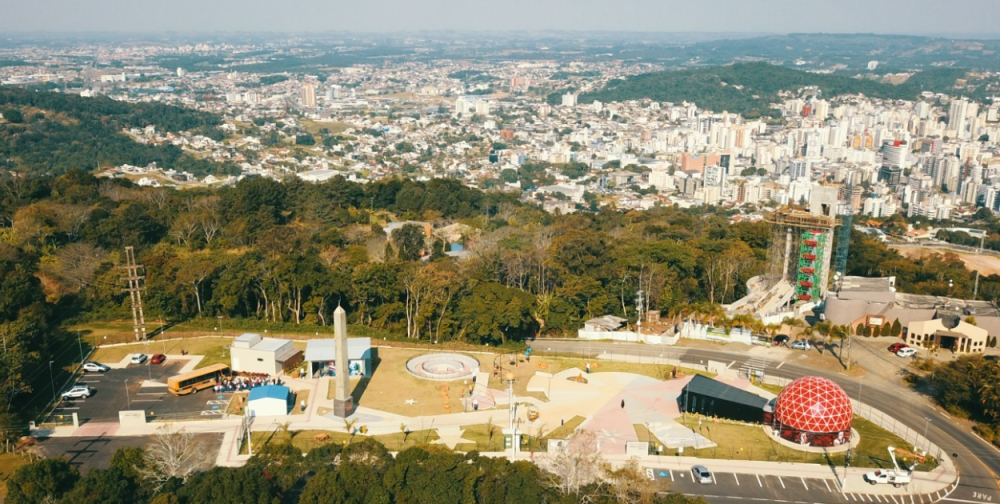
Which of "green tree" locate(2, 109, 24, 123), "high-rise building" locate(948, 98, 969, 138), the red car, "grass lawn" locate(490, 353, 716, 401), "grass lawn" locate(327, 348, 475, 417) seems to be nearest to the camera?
"grass lawn" locate(327, 348, 475, 417)

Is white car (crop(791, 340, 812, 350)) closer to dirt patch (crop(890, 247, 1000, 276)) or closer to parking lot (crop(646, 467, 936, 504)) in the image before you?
parking lot (crop(646, 467, 936, 504))

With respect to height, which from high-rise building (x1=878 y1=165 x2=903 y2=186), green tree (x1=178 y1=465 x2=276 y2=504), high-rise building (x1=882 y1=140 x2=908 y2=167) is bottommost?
high-rise building (x1=878 y1=165 x2=903 y2=186)

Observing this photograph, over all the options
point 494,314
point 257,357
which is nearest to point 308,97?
point 494,314

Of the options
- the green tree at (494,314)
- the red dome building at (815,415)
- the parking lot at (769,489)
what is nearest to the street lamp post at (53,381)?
the green tree at (494,314)

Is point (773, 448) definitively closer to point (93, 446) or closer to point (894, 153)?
point (93, 446)

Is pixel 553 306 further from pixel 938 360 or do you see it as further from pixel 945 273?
pixel 945 273

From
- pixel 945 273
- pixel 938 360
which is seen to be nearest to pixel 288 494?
pixel 938 360

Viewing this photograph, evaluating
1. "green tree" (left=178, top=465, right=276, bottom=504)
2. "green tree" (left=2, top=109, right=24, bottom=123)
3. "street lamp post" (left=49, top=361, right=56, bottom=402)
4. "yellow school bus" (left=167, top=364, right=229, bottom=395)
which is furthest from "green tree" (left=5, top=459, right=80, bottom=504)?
"green tree" (left=2, top=109, right=24, bottom=123)
